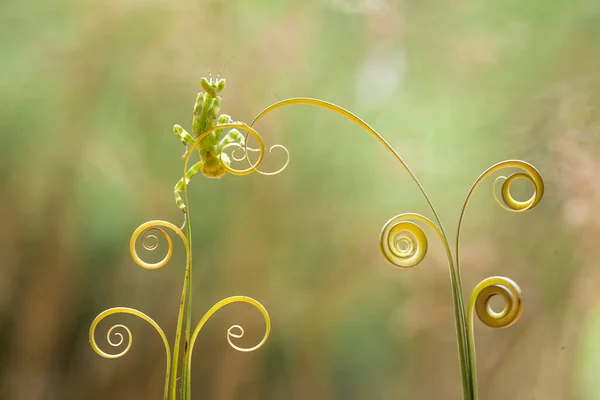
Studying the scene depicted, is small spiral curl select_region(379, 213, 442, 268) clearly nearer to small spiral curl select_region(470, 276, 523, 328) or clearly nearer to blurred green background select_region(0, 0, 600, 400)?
small spiral curl select_region(470, 276, 523, 328)

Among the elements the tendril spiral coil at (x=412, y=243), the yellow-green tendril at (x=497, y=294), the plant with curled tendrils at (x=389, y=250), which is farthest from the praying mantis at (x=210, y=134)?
the yellow-green tendril at (x=497, y=294)

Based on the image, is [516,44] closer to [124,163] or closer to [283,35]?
[283,35]

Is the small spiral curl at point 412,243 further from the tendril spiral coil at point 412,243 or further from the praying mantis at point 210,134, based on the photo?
the praying mantis at point 210,134

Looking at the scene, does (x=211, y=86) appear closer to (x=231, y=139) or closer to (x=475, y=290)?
(x=231, y=139)

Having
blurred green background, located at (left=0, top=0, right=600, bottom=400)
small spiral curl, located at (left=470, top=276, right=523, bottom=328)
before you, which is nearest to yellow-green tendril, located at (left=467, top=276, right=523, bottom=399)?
small spiral curl, located at (left=470, top=276, right=523, bottom=328)

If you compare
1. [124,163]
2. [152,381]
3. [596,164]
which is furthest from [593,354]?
[124,163]
